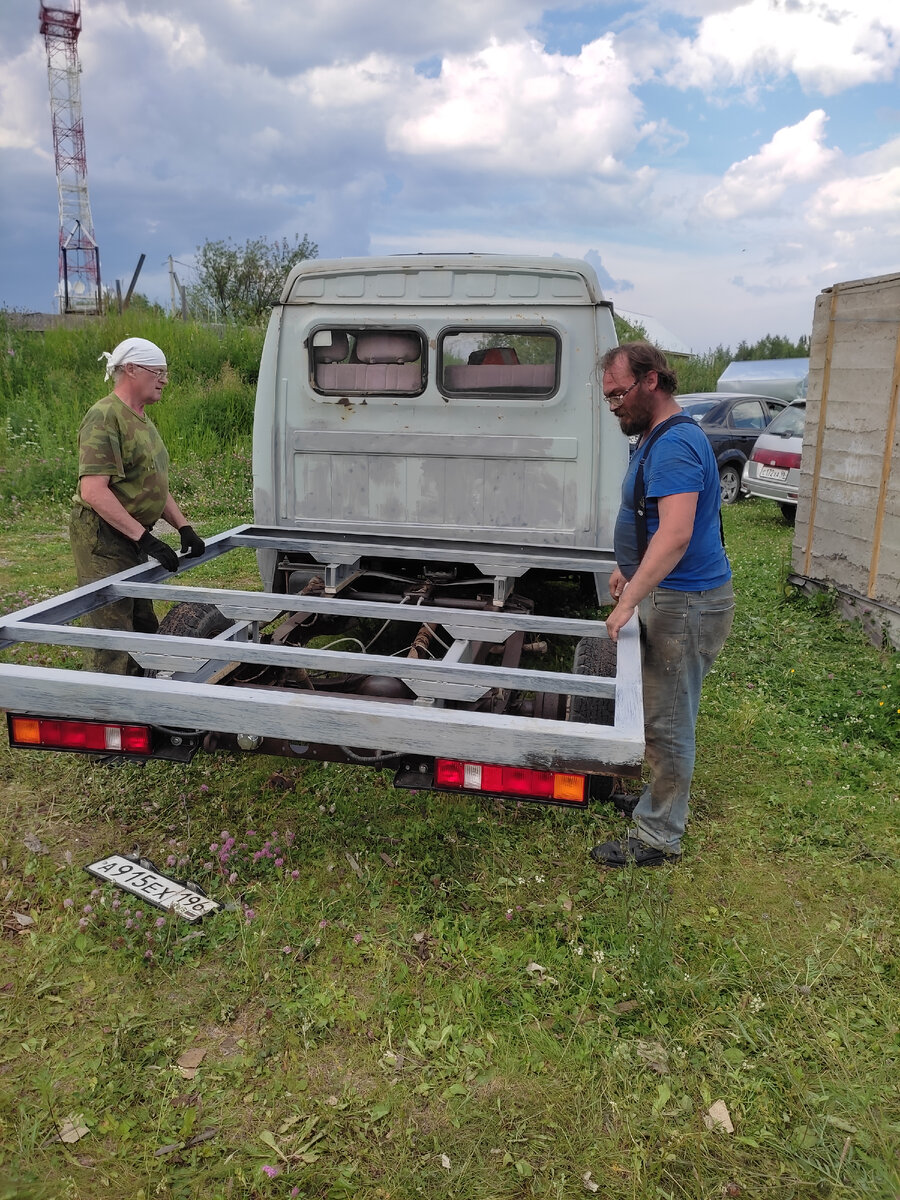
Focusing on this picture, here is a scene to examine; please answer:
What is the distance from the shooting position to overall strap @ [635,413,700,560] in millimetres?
3170

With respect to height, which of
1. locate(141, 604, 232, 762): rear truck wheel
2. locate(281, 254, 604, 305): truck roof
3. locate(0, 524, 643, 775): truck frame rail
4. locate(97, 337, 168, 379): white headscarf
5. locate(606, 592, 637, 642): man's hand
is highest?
locate(281, 254, 604, 305): truck roof

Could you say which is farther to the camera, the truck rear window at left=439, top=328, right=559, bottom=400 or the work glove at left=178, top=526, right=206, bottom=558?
the truck rear window at left=439, top=328, right=559, bottom=400

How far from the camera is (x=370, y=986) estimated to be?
2816 mm

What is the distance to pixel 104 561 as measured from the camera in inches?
168

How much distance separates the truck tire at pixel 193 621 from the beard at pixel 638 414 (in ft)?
6.83

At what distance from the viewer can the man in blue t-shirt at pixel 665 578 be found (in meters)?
3.08

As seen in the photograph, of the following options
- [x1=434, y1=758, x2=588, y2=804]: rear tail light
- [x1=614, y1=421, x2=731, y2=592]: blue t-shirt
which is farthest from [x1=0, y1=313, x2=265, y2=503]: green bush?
[x1=434, y1=758, x2=588, y2=804]: rear tail light

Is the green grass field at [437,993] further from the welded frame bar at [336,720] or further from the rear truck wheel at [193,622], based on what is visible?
the welded frame bar at [336,720]

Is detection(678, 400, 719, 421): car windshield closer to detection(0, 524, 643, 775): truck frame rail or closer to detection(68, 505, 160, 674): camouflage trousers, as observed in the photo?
detection(0, 524, 643, 775): truck frame rail

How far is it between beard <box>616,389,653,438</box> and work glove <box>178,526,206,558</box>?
7.30ft

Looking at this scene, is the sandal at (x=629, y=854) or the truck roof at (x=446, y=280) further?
the truck roof at (x=446, y=280)

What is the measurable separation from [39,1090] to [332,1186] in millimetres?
880

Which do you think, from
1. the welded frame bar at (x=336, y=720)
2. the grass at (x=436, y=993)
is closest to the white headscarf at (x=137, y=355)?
the welded frame bar at (x=336, y=720)

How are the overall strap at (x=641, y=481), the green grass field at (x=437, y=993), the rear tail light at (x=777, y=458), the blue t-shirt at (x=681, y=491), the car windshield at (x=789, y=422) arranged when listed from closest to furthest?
1. the green grass field at (x=437, y=993)
2. the blue t-shirt at (x=681, y=491)
3. the overall strap at (x=641, y=481)
4. the rear tail light at (x=777, y=458)
5. the car windshield at (x=789, y=422)
